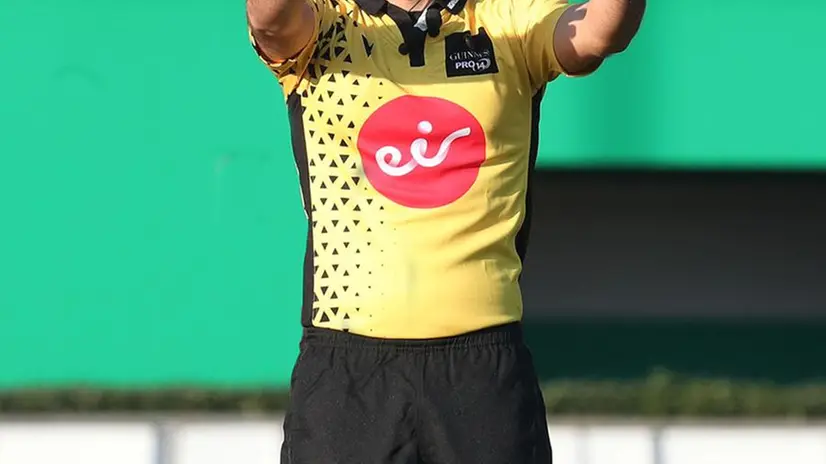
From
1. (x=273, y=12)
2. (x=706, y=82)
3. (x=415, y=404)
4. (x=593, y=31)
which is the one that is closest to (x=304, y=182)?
(x=273, y=12)

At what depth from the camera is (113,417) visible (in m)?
6.55

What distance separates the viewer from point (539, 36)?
290 centimetres

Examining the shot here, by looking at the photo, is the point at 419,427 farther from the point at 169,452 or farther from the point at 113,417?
the point at 113,417

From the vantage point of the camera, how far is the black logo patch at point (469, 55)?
112 inches

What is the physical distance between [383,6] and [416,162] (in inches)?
14.2

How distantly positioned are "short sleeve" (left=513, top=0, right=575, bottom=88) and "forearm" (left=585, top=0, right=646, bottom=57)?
0.10 m

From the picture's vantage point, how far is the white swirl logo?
279 cm

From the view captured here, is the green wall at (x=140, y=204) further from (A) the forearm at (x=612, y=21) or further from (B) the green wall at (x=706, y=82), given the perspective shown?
(A) the forearm at (x=612, y=21)

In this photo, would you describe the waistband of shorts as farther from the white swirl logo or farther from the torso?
the white swirl logo

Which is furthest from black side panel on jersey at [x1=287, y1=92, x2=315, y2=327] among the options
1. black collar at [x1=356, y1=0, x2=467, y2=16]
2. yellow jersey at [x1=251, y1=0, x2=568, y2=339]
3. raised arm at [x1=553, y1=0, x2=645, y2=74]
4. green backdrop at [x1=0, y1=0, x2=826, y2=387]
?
green backdrop at [x1=0, y1=0, x2=826, y2=387]

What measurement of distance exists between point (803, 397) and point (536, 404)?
4.83 meters

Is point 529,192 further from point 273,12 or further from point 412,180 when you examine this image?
point 273,12

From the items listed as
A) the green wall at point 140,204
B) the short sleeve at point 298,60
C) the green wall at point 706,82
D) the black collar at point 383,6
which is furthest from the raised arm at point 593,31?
the green wall at point 140,204

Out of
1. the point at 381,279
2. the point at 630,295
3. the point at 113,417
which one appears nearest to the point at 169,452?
the point at 113,417
